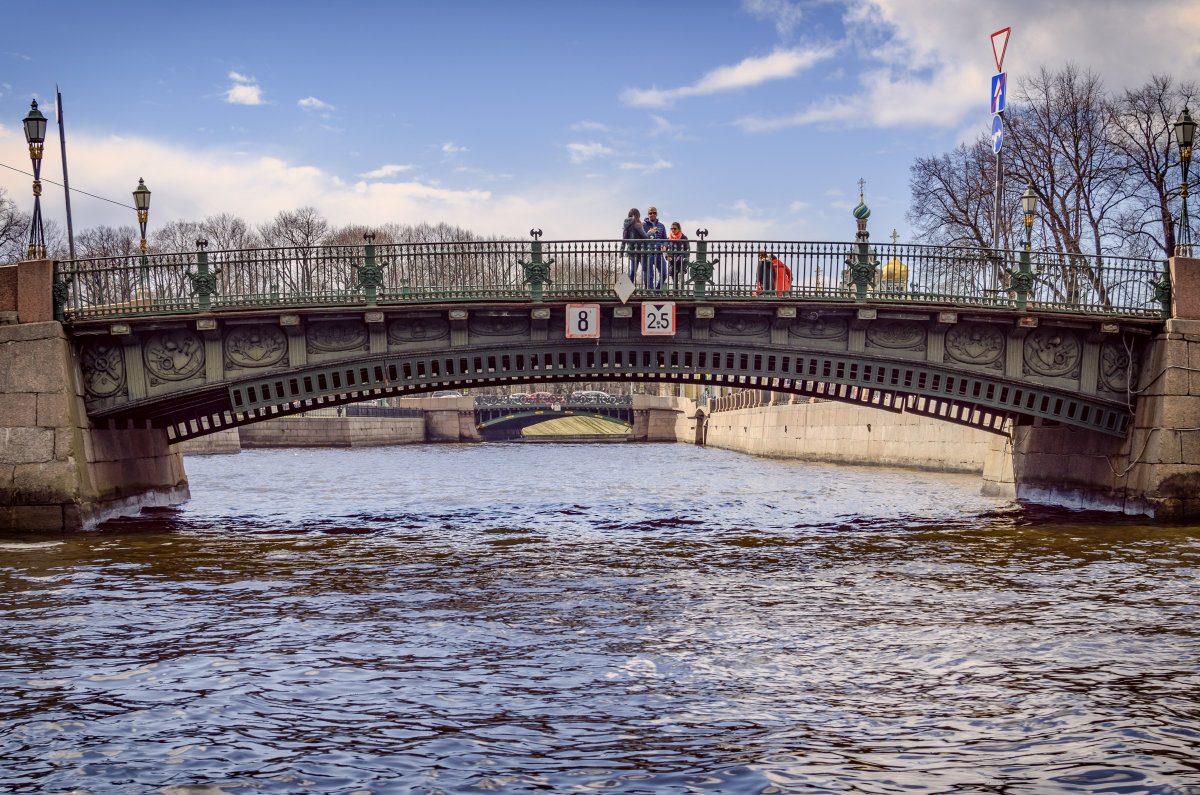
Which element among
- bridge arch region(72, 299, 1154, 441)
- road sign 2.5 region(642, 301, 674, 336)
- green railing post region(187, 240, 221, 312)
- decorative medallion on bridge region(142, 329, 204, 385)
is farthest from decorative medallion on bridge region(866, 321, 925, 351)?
decorative medallion on bridge region(142, 329, 204, 385)

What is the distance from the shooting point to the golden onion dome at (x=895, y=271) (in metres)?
21.8

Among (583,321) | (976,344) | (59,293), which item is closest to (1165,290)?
(976,344)

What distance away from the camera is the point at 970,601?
42.9ft

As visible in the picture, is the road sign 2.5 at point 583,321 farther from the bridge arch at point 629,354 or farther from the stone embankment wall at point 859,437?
the stone embankment wall at point 859,437

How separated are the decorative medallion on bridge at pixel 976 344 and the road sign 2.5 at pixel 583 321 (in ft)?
22.4

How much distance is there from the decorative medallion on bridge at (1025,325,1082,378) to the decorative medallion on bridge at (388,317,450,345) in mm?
11355

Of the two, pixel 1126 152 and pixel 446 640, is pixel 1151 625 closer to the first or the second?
pixel 446 640

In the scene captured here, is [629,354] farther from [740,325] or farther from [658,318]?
[740,325]

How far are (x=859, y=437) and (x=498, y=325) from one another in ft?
87.1

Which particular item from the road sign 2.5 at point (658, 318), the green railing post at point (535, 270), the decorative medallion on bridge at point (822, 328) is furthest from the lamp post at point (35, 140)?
the decorative medallion on bridge at point (822, 328)

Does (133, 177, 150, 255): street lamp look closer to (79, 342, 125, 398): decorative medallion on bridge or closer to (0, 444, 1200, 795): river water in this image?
(79, 342, 125, 398): decorative medallion on bridge

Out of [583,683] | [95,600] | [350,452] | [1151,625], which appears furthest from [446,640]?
[350,452]

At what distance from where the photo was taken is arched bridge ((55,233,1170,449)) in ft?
69.0

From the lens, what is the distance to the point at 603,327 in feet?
72.5
